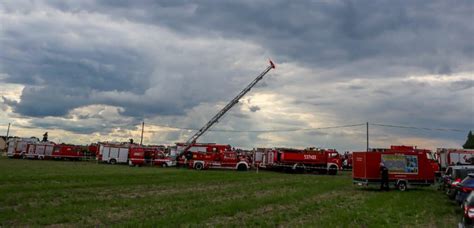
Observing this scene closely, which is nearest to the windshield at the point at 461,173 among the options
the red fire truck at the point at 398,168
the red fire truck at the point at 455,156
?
the red fire truck at the point at 398,168

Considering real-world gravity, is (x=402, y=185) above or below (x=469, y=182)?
below

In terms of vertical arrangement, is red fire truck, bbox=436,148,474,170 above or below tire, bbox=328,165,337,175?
above

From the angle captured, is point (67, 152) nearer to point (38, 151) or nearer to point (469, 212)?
point (38, 151)

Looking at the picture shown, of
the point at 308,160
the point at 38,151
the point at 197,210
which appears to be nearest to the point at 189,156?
the point at 308,160

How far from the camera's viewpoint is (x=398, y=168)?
26938 mm

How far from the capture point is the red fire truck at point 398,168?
2672 centimetres

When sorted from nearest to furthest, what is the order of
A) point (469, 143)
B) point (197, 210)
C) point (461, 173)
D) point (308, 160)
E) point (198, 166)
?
point (197, 210)
point (461, 173)
point (308, 160)
point (198, 166)
point (469, 143)

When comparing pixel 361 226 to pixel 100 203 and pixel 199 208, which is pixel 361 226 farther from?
pixel 100 203

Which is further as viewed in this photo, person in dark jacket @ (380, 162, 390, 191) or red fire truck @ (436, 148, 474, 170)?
red fire truck @ (436, 148, 474, 170)

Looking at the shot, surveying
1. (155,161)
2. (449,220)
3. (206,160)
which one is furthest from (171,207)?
(155,161)

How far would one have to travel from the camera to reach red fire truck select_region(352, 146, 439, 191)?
26.7 meters

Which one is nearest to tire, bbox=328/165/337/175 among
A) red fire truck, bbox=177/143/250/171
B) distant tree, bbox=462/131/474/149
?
red fire truck, bbox=177/143/250/171

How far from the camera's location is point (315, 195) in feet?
69.8

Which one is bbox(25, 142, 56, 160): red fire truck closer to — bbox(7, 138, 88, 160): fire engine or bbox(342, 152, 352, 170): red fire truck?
bbox(7, 138, 88, 160): fire engine
